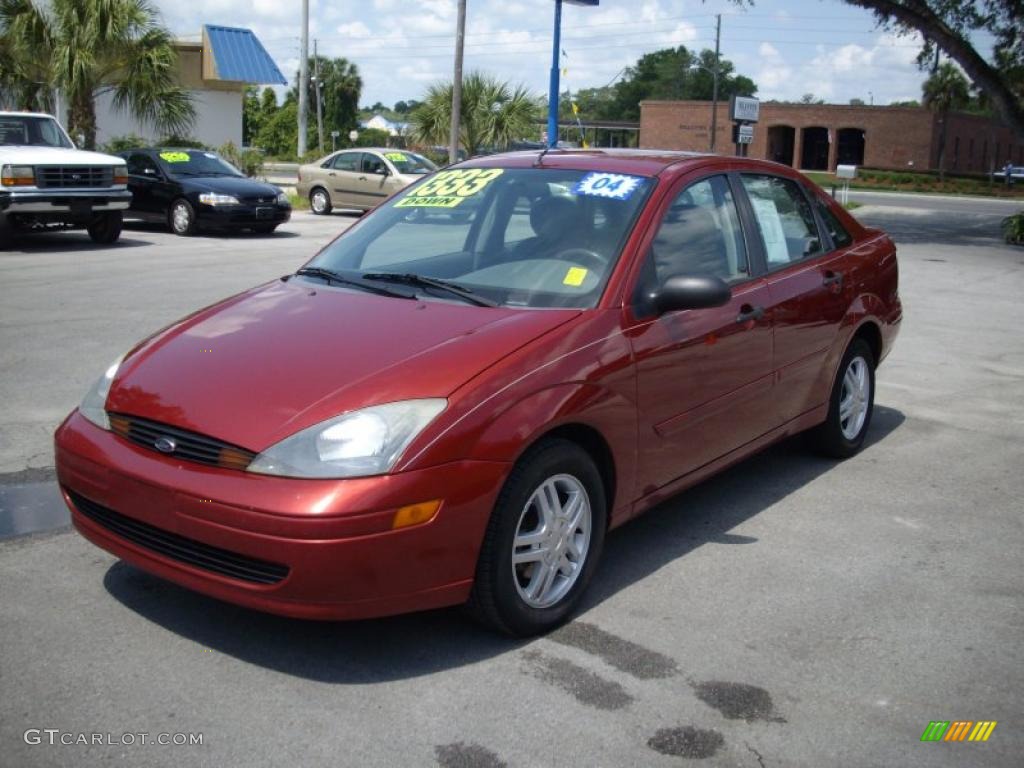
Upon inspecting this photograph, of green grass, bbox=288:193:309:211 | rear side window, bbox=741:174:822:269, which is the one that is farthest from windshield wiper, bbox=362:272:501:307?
green grass, bbox=288:193:309:211

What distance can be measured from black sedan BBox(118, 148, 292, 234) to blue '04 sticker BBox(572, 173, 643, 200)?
46.6 feet

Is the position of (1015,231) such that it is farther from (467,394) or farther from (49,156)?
(467,394)

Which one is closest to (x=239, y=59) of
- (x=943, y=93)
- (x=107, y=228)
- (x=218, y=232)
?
(x=218, y=232)

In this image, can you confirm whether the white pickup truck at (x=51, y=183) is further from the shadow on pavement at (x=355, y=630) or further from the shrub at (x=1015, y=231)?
the shrub at (x=1015, y=231)

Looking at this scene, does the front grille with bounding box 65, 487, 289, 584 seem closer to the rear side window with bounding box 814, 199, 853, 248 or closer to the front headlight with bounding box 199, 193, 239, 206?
the rear side window with bounding box 814, 199, 853, 248

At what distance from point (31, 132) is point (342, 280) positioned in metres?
13.2

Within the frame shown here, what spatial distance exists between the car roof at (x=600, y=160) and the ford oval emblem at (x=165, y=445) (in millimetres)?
2241

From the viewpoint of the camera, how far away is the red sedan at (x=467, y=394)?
338 centimetres

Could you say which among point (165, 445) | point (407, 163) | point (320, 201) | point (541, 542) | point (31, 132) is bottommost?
point (541, 542)

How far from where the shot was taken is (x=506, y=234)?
A: 476 centimetres

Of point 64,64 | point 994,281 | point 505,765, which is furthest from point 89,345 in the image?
point 64,64

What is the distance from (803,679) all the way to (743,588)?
0.77 metres

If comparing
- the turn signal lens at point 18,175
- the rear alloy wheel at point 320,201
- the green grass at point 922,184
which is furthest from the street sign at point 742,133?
the green grass at point 922,184

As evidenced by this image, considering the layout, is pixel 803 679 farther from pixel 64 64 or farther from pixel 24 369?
pixel 64 64
